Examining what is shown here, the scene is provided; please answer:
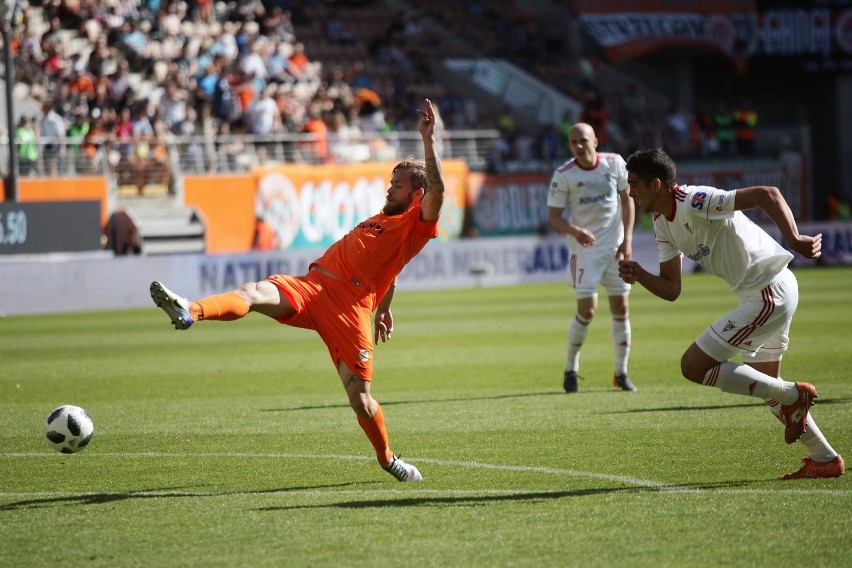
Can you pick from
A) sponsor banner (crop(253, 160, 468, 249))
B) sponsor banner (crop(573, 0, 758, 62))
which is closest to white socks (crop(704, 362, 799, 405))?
sponsor banner (crop(253, 160, 468, 249))

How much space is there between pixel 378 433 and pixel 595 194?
5.71 meters

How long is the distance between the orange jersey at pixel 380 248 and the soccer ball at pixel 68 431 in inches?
78.8

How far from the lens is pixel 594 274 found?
42.2 feet

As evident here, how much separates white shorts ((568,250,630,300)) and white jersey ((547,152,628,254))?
0.08 meters

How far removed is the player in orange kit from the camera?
774cm

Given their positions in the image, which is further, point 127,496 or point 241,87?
point 241,87

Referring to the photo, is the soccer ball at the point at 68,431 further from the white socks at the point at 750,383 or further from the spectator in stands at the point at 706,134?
the spectator in stands at the point at 706,134

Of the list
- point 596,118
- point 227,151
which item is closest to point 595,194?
point 227,151

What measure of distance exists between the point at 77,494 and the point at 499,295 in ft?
67.1

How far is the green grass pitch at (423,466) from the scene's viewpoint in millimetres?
6234

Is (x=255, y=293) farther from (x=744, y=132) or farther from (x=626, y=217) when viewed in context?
(x=744, y=132)

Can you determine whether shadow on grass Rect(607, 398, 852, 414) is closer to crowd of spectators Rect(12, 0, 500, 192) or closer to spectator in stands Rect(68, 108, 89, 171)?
crowd of spectators Rect(12, 0, 500, 192)

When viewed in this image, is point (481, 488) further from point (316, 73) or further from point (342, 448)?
point (316, 73)

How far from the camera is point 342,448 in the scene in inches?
372
